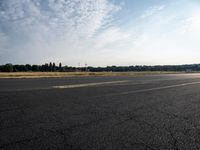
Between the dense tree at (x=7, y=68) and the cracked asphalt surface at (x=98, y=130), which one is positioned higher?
the dense tree at (x=7, y=68)

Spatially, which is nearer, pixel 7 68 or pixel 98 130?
pixel 98 130

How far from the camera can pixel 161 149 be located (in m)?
3.25

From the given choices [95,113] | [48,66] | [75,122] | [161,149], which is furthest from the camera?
[48,66]

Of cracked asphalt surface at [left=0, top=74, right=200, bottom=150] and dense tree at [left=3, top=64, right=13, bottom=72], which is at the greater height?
dense tree at [left=3, top=64, right=13, bottom=72]

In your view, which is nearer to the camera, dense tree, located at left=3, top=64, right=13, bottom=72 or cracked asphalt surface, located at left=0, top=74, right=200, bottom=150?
cracked asphalt surface, located at left=0, top=74, right=200, bottom=150

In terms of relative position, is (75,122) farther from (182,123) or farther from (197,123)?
(197,123)

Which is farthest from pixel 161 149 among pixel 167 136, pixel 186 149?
pixel 167 136

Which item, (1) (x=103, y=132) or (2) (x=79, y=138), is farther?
(1) (x=103, y=132)

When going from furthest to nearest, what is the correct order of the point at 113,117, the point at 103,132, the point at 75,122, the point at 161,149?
the point at 113,117
the point at 75,122
the point at 103,132
the point at 161,149

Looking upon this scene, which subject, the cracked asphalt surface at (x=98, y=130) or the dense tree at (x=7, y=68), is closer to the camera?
the cracked asphalt surface at (x=98, y=130)

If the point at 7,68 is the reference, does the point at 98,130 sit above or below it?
below

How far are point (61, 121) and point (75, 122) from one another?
0.37 m

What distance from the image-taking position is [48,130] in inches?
164

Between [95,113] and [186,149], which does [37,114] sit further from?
[186,149]
